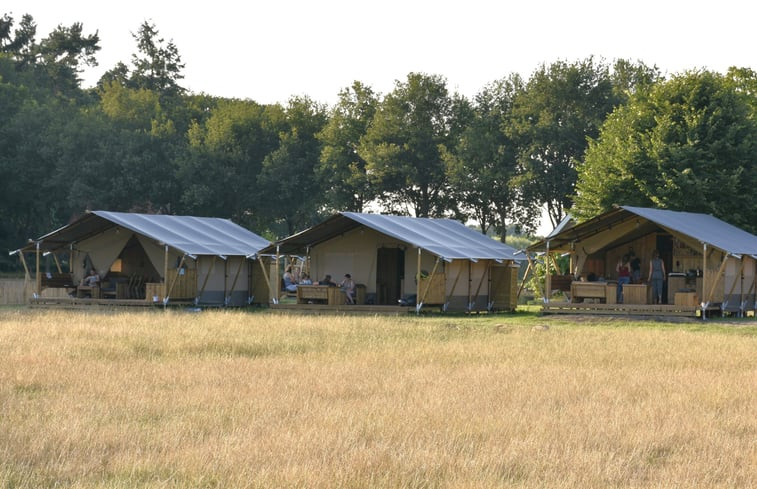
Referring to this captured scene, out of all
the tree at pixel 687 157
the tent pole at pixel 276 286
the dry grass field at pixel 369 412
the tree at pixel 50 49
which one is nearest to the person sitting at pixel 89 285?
the tent pole at pixel 276 286

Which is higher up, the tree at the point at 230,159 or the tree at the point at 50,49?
the tree at the point at 50,49

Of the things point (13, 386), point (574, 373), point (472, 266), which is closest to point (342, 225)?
point (472, 266)

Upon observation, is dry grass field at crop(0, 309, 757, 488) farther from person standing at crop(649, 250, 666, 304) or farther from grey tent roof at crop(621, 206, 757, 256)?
person standing at crop(649, 250, 666, 304)

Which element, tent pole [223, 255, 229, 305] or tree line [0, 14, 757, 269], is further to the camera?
tree line [0, 14, 757, 269]

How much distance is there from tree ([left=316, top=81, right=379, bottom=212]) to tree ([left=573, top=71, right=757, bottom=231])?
20601mm

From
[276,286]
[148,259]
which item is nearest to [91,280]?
[148,259]

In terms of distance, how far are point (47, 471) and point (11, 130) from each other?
55.0 metres

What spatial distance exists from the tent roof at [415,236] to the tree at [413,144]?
20980mm

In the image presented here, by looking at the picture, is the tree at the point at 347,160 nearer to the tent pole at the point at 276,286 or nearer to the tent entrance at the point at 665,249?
the tent pole at the point at 276,286

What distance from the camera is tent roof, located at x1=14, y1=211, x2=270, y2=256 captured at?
3572 cm

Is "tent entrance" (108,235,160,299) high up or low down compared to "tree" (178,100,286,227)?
down

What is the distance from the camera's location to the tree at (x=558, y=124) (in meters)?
56.2

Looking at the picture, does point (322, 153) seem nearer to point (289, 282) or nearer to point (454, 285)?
point (289, 282)

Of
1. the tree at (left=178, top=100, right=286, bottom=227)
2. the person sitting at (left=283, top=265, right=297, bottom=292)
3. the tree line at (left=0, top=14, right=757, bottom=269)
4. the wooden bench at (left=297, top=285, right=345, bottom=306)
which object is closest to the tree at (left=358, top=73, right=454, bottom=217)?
the tree line at (left=0, top=14, right=757, bottom=269)
